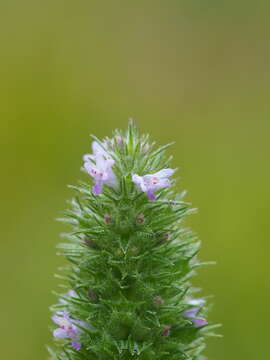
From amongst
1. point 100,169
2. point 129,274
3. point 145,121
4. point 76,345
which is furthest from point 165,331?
point 145,121

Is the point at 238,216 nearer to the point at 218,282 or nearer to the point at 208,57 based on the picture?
the point at 218,282

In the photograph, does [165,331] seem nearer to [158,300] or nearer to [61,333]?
[158,300]

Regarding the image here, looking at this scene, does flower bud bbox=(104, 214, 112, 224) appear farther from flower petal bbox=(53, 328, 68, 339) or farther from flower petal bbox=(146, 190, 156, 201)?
flower petal bbox=(53, 328, 68, 339)

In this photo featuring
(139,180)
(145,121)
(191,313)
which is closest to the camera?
(139,180)

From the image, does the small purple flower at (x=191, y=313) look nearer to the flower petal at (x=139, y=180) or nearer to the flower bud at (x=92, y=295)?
the flower bud at (x=92, y=295)

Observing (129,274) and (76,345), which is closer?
(129,274)

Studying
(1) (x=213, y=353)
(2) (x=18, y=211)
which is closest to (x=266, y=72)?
(2) (x=18, y=211)

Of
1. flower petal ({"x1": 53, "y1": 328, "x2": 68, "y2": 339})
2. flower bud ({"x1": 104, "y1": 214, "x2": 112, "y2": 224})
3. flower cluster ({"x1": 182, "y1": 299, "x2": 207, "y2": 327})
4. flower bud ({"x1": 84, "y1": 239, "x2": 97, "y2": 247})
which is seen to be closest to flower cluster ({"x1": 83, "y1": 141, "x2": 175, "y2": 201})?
flower bud ({"x1": 104, "y1": 214, "x2": 112, "y2": 224})
